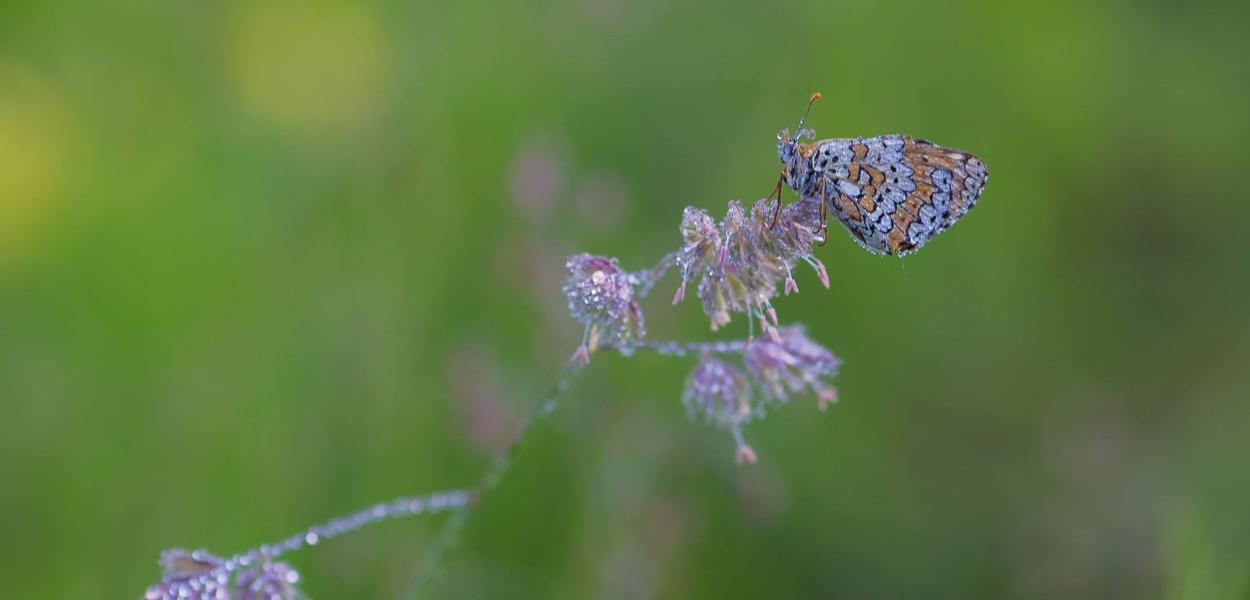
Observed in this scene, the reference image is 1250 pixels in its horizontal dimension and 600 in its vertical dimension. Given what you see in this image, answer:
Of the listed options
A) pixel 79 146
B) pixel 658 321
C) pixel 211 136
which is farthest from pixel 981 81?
pixel 79 146

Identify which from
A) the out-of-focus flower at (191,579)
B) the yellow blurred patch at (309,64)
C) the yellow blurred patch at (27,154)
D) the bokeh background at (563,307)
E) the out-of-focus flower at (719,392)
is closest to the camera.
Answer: the out-of-focus flower at (191,579)

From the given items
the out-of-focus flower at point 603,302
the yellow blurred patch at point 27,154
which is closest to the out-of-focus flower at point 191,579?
the out-of-focus flower at point 603,302

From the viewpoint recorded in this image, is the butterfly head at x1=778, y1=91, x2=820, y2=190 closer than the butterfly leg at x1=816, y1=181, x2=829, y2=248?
No

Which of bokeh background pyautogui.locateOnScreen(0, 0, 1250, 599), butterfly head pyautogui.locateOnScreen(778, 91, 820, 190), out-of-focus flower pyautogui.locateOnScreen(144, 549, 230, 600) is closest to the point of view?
out-of-focus flower pyautogui.locateOnScreen(144, 549, 230, 600)

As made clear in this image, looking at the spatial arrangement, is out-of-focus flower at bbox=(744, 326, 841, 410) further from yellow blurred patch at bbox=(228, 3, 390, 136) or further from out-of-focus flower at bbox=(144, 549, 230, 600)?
yellow blurred patch at bbox=(228, 3, 390, 136)

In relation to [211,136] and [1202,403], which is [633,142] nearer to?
[211,136]

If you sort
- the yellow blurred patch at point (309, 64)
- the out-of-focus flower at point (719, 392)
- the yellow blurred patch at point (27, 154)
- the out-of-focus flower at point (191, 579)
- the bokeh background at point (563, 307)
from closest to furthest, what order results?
the out-of-focus flower at point (191, 579) < the out-of-focus flower at point (719, 392) < the bokeh background at point (563, 307) < the yellow blurred patch at point (27, 154) < the yellow blurred patch at point (309, 64)

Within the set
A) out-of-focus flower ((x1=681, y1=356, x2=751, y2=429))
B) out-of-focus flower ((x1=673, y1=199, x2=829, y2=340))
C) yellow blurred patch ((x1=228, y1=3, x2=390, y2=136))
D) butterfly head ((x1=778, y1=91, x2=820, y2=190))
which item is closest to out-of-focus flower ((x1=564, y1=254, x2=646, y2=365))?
out-of-focus flower ((x1=673, y1=199, x2=829, y2=340))

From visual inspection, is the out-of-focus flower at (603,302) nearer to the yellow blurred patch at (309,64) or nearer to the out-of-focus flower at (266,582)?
the out-of-focus flower at (266,582)
